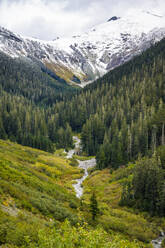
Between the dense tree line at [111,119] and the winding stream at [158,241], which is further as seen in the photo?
the dense tree line at [111,119]

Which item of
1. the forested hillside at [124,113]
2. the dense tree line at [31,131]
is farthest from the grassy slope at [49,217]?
the dense tree line at [31,131]

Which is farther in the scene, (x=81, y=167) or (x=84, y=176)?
(x=81, y=167)

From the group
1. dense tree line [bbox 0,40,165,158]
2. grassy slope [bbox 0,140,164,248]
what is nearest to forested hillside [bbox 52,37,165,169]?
dense tree line [bbox 0,40,165,158]

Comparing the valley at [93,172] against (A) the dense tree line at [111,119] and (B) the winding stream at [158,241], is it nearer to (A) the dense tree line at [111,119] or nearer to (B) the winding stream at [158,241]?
(B) the winding stream at [158,241]

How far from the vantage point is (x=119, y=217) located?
102ft

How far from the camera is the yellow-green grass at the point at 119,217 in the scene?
82.6ft

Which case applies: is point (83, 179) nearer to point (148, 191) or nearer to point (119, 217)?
point (148, 191)

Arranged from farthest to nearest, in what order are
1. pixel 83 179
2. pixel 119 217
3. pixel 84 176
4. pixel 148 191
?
pixel 84 176 < pixel 83 179 < pixel 148 191 < pixel 119 217

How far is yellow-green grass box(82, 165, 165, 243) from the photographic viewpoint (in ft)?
82.6

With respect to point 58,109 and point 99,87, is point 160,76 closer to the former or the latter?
point 99,87

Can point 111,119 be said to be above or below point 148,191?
below

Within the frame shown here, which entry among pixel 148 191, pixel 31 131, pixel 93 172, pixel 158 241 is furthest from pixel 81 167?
pixel 158 241

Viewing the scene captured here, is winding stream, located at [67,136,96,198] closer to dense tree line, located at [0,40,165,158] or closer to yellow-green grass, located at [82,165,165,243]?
yellow-green grass, located at [82,165,165,243]

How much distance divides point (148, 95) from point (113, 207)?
9177 centimetres
